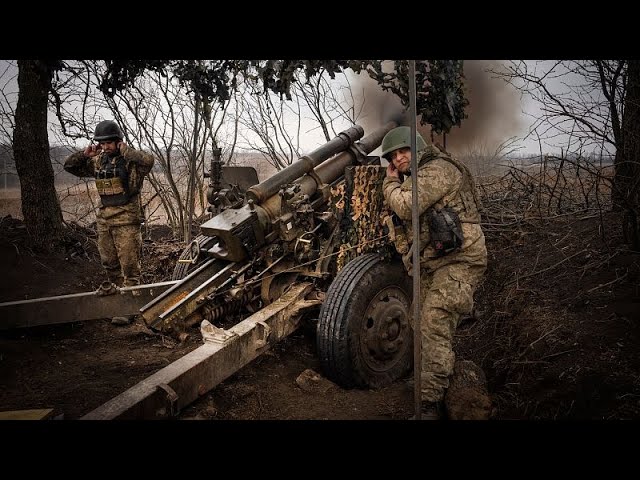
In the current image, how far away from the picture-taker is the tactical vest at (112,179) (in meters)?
4.84

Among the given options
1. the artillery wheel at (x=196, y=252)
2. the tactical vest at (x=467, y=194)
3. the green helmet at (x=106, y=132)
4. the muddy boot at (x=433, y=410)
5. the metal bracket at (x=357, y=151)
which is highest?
the green helmet at (x=106, y=132)

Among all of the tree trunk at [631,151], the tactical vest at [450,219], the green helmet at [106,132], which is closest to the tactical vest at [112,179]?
the green helmet at [106,132]

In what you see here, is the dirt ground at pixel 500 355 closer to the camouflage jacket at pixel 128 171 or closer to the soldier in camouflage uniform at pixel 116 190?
the soldier in camouflage uniform at pixel 116 190

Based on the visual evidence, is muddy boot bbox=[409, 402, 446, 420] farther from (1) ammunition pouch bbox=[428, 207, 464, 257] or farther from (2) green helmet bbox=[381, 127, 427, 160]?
(2) green helmet bbox=[381, 127, 427, 160]

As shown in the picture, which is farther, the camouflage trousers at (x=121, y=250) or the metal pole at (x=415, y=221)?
the camouflage trousers at (x=121, y=250)

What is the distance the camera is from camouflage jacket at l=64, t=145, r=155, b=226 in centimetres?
479

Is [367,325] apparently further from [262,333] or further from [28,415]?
[28,415]

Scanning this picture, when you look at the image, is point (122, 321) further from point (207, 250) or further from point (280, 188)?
point (280, 188)

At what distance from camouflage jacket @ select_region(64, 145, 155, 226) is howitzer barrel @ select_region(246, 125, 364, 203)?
152cm

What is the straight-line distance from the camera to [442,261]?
320 cm

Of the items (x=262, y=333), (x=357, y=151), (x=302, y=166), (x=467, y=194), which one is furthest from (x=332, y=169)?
(x=262, y=333)

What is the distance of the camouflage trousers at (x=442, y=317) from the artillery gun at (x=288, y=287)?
47 centimetres

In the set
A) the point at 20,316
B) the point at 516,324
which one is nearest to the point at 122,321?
the point at 20,316
